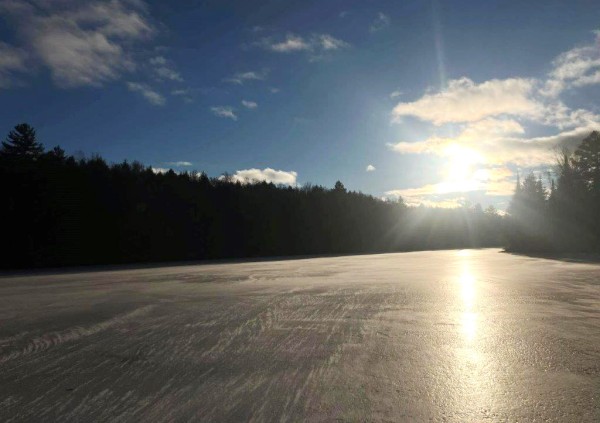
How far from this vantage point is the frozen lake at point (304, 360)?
11.0 feet

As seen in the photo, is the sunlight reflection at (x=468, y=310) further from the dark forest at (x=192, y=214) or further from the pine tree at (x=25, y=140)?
the pine tree at (x=25, y=140)

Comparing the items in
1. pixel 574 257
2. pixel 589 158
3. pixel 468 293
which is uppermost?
pixel 589 158

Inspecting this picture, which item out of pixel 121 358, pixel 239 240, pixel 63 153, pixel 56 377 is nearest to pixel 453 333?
pixel 121 358

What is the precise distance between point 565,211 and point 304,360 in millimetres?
45865

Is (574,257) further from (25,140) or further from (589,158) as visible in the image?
(25,140)

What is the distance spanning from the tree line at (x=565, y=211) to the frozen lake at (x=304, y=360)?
3742cm

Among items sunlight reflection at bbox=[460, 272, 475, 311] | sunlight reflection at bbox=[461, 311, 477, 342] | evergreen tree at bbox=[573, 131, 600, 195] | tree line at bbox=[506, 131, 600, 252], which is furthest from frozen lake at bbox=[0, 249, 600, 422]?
evergreen tree at bbox=[573, 131, 600, 195]

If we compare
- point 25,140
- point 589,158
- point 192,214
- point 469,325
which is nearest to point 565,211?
point 589,158

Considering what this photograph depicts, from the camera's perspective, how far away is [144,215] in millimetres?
33281

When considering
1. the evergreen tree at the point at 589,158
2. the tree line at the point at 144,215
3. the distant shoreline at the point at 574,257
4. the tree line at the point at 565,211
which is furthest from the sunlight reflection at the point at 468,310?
the evergreen tree at the point at 589,158

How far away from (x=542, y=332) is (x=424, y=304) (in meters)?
2.85

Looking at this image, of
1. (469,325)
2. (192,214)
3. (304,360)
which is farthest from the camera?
(192,214)

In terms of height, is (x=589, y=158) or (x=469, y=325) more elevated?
(x=589, y=158)

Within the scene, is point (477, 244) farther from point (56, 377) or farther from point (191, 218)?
point (56, 377)
